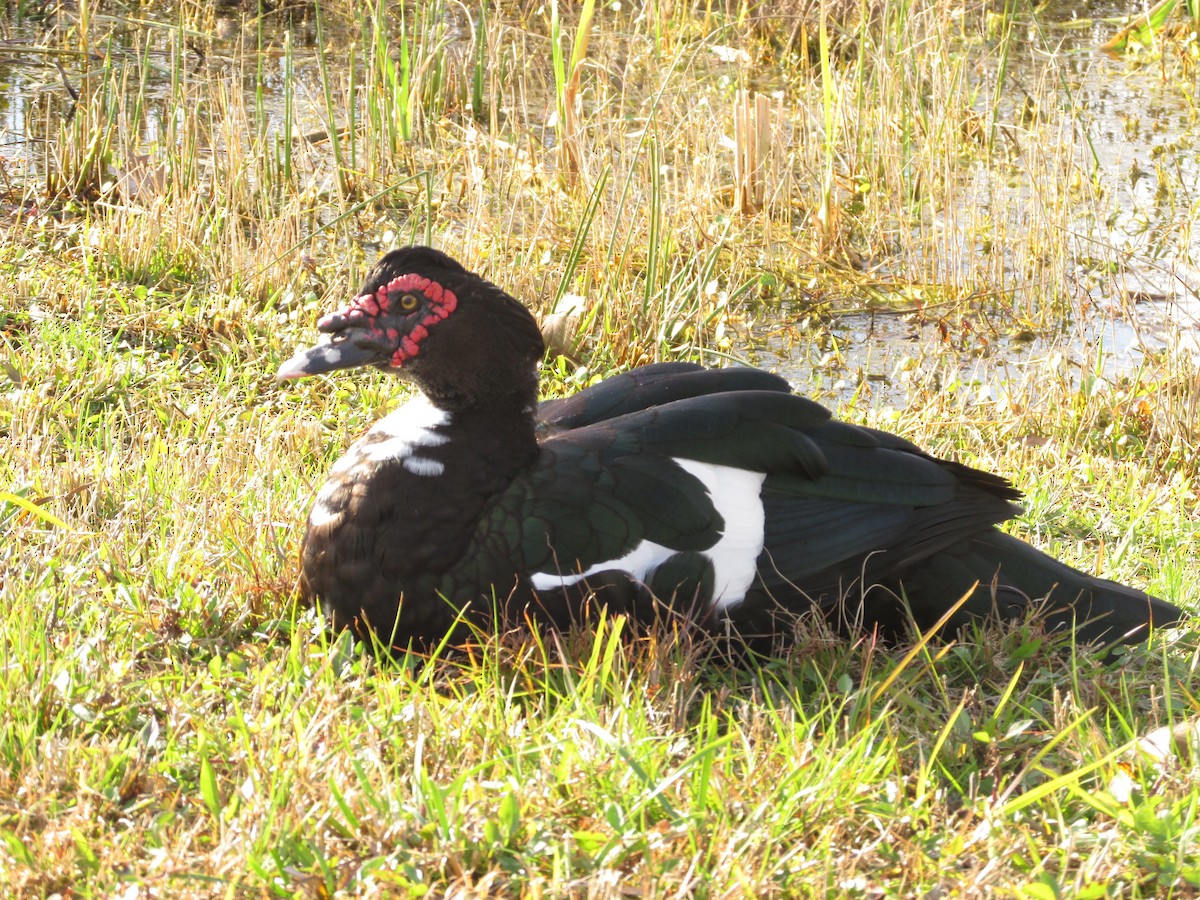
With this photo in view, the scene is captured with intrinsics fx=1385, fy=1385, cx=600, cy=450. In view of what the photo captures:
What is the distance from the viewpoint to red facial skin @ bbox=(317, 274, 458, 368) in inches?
106

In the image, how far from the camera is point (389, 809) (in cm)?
199

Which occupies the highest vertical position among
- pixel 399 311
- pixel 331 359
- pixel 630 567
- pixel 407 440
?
pixel 399 311

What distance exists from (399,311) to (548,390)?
5.47 feet

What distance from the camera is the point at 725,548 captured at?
8.92 feet

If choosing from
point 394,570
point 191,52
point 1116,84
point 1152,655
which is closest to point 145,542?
point 394,570

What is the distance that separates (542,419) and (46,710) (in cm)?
122

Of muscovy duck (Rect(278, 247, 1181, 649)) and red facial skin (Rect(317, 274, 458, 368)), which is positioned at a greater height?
red facial skin (Rect(317, 274, 458, 368))

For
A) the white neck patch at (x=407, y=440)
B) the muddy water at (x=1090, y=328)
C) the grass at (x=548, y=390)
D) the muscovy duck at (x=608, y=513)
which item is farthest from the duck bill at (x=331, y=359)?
the muddy water at (x=1090, y=328)

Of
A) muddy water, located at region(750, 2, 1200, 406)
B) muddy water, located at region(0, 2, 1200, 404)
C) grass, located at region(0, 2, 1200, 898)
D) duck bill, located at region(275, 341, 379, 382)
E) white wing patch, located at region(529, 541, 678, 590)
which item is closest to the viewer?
grass, located at region(0, 2, 1200, 898)

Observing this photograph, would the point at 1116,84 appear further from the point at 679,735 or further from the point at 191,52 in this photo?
the point at 679,735

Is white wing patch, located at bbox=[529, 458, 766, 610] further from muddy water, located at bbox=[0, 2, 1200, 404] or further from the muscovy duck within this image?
muddy water, located at bbox=[0, 2, 1200, 404]

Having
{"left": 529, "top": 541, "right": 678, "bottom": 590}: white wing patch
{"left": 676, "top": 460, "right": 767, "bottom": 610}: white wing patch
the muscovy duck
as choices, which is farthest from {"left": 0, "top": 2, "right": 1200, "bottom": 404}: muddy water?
{"left": 529, "top": 541, "right": 678, "bottom": 590}: white wing patch

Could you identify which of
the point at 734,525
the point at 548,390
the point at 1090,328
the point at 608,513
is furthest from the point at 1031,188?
the point at 608,513

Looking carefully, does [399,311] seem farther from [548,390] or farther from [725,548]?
[548,390]
